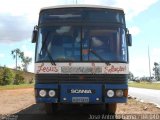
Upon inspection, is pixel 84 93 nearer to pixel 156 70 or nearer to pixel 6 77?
pixel 6 77

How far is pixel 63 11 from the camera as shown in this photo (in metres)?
13.1

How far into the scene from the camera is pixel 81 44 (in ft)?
41.5

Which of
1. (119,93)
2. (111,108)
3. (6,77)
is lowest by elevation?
(111,108)

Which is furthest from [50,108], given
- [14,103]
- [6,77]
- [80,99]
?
[6,77]

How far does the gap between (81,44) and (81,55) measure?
33cm

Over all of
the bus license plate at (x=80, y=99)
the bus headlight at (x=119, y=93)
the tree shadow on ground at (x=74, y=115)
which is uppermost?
the bus headlight at (x=119, y=93)

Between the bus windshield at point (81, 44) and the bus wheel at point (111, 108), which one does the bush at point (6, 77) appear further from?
the bus windshield at point (81, 44)

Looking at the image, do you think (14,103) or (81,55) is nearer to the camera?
(81,55)

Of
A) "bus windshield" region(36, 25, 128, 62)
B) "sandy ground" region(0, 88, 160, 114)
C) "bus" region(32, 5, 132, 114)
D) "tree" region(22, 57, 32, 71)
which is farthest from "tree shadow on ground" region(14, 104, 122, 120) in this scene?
"tree" region(22, 57, 32, 71)

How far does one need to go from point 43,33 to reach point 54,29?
355 mm

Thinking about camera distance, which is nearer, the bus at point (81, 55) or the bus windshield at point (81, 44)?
the bus at point (81, 55)

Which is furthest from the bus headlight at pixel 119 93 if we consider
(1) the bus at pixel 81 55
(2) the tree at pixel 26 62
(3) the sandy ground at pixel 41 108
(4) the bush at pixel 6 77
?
(2) the tree at pixel 26 62

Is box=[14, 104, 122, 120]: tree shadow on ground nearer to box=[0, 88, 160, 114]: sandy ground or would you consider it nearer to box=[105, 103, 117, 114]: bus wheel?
box=[105, 103, 117, 114]: bus wheel

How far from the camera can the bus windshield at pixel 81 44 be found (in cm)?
1259
